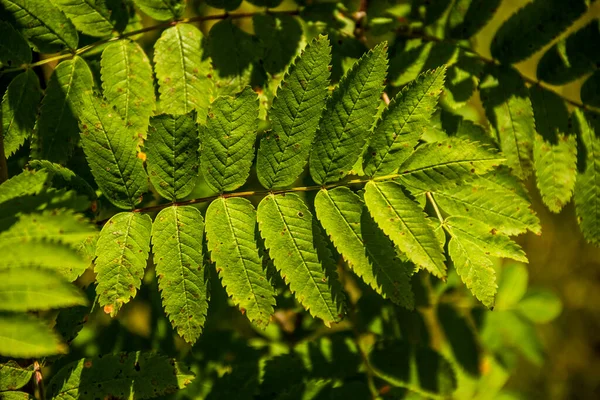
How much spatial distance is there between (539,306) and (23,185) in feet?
6.94

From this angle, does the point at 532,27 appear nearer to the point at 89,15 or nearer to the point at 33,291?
the point at 89,15

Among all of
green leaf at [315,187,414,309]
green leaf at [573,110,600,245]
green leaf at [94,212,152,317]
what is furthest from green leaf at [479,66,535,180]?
green leaf at [94,212,152,317]

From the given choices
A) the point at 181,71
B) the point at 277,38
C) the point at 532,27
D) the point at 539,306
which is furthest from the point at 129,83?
the point at 539,306

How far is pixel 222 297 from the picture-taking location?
1.87 m

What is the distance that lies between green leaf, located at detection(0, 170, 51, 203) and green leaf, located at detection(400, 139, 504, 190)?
827mm

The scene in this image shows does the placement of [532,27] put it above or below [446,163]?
above

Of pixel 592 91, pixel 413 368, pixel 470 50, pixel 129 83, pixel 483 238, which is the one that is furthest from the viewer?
pixel 413 368

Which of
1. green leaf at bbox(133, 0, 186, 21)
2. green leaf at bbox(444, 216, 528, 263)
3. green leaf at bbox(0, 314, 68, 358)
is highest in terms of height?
green leaf at bbox(133, 0, 186, 21)

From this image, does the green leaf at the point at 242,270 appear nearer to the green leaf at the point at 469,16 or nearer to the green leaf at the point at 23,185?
the green leaf at the point at 23,185

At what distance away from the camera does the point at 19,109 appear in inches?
56.0

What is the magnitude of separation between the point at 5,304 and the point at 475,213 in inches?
43.4

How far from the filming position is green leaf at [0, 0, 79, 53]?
1379 mm

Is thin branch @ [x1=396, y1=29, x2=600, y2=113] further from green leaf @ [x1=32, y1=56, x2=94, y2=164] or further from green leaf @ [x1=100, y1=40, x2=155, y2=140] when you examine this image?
green leaf @ [x1=32, y1=56, x2=94, y2=164]

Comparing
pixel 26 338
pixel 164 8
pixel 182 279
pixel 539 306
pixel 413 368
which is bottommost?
pixel 539 306
